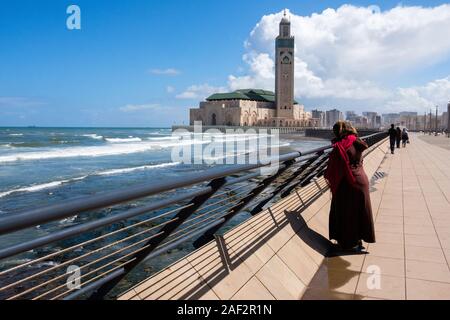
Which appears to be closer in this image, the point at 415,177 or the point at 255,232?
the point at 255,232

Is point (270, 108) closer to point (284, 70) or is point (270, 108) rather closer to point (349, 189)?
point (284, 70)

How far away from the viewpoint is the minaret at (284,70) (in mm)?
133000

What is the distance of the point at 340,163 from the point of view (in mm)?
4711

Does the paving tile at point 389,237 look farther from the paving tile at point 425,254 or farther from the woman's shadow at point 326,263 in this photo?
the woman's shadow at point 326,263

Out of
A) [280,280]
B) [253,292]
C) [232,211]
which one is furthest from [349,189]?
[253,292]

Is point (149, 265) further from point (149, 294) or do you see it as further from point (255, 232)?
point (149, 294)

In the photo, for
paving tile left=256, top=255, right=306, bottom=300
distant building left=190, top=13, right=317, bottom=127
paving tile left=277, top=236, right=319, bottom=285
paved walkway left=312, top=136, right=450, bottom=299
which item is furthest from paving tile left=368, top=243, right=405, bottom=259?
distant building left=190, top=13, right=317, bottom=127

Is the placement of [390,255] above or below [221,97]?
below

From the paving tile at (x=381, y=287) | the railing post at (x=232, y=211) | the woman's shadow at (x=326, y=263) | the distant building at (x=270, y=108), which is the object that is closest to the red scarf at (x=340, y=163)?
the woman's shadow at (x=326, y=263)

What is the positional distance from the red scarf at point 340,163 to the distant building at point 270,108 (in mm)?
122173
